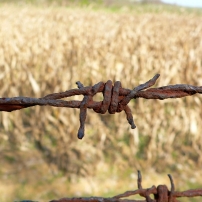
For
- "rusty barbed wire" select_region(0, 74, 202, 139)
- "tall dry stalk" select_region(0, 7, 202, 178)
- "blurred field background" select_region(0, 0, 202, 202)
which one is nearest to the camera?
"rusty barbed wire" select_region(0, 74, 202, 139)

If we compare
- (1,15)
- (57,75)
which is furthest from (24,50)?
(1,15)

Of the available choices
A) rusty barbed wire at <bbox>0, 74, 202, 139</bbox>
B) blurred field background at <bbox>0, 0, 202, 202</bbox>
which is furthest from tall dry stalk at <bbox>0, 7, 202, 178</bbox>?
rusty barbed wire at <bbox>0, 74, 202, 139</bbox>

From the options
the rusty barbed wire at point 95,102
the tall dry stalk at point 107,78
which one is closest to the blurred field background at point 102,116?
the tall dry stalk at point 107,78

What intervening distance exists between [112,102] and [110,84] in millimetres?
39

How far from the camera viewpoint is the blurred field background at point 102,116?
3.62m

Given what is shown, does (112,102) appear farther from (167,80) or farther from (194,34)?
(194,34)

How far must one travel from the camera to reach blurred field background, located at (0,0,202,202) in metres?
3.62

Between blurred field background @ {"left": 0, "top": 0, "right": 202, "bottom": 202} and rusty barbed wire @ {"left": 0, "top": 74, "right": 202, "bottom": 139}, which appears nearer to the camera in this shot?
rusty barbed wire @ {"left": 0, "top": 74, "right": 202, "bottom": 139}

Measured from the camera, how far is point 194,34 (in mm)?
3961

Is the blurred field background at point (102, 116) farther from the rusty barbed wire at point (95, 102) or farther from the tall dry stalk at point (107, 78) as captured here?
the rusty barbed wire at point (95, 102)

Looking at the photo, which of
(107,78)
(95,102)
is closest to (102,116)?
(107,78)

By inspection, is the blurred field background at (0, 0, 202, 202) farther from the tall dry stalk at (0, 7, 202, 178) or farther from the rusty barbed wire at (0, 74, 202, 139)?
the rusty barbed wire at (0, 74, 202, 139)

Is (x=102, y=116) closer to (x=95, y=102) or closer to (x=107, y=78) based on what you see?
(x=107, y=78)

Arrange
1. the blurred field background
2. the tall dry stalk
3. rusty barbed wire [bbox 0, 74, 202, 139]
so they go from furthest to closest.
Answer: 1. the tall dry stalk
2. the blurred field background
3. rusty barbed wire [bbox 0, 74, 202, 139]
